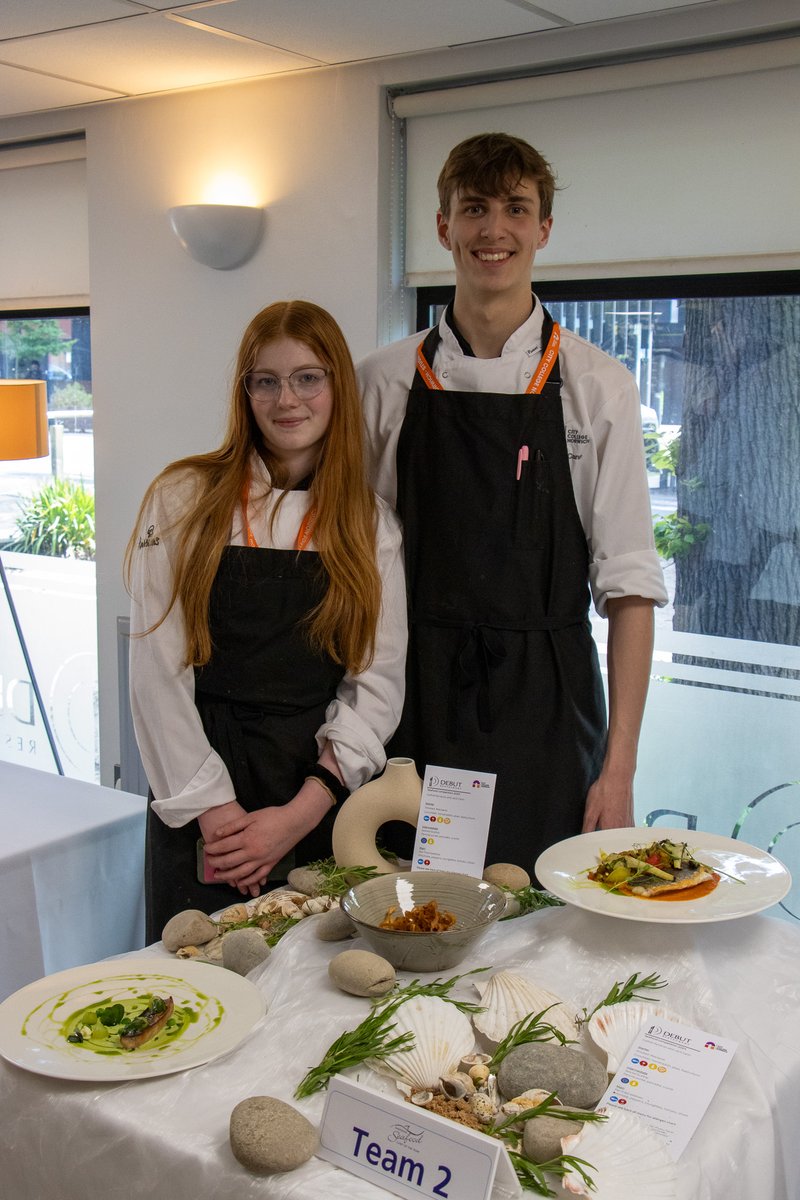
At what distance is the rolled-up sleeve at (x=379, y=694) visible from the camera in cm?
183

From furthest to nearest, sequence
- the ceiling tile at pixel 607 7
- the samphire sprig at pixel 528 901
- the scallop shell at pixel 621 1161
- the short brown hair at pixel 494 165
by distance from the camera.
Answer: the ceiling tile at pixel 607 7 → the short brown hair at pixel 494 165 → the samphire sprig at pixel 528 901 → the scallop shell at pixel 621 1161

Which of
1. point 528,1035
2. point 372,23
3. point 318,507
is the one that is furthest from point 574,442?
point 372,23

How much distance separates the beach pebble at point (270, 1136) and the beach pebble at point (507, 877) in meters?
0.54

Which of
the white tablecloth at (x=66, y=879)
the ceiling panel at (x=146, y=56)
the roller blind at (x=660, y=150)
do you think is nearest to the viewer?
the white tablecloth at (x=66, y=879)

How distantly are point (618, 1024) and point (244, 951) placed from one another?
43cm

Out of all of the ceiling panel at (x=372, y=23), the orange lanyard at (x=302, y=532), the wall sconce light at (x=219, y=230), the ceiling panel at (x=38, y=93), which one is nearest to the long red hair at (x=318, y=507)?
the orange lanyard at (x=302, y=532)

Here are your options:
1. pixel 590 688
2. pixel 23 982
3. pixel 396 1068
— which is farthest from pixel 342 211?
pixel 396 1068

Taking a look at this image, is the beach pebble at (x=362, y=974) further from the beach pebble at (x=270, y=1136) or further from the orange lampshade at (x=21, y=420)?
the orange lampshade at (x=21, y=420)

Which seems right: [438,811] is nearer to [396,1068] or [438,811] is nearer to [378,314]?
[396,1068]

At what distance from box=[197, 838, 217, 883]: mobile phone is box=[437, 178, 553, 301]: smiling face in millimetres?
1006

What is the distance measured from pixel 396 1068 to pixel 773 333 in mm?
2372

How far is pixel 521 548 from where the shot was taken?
1998mm

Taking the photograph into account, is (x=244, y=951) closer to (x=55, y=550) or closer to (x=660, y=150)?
(x=660, y=150)

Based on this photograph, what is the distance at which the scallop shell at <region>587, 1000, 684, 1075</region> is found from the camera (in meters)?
1.17
